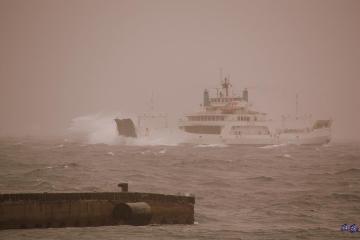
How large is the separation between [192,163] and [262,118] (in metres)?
63.1

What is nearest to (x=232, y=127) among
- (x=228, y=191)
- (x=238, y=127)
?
(x=238, y=127)

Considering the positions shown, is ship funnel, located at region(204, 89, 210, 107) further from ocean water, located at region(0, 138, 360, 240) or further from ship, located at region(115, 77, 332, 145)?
ocean water, located at region(0, 138, 360, 240)

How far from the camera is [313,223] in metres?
32.8

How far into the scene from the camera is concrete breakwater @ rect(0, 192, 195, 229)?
27.4 meters

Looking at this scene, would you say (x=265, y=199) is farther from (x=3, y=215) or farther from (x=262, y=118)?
(x=262, y=118)

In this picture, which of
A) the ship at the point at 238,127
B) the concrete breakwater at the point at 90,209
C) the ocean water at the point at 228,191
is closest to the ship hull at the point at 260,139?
the ship at the point at 238,127

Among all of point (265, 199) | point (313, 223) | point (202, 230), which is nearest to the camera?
point (202, 230)

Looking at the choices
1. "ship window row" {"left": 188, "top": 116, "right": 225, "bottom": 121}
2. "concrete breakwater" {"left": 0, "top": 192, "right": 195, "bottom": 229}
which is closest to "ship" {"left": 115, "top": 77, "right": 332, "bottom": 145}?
"ship window row" {"left": 188, "top": 116, "right": 225, "bottom": 121}

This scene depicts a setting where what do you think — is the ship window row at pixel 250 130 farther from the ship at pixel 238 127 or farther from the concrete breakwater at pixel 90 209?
the concrete breakwater at pixel 90 209

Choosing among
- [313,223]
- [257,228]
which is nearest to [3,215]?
[257,228]

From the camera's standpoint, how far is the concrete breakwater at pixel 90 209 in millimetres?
27438

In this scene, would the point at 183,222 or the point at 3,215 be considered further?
the point at 183,222

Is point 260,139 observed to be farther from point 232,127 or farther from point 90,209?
point 90,209

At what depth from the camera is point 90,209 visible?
29.2 meters
